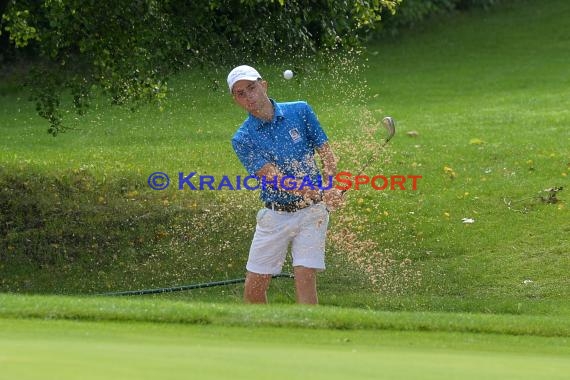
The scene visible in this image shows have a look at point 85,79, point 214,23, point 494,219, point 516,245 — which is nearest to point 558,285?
point 516,245

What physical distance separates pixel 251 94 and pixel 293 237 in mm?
1062

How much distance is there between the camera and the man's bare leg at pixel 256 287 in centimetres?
888

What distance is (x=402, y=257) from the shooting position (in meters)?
12.2

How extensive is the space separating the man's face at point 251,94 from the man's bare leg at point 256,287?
122cm

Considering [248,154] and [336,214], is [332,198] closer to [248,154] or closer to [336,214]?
[248,154]

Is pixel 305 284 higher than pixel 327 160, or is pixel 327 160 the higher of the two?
pixel 327 160

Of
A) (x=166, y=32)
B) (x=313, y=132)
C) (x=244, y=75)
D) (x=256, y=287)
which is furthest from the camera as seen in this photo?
(x=166, y=32)

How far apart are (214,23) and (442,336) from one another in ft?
17.9

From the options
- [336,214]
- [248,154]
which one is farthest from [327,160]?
[336,214]

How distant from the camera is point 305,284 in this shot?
342 inches

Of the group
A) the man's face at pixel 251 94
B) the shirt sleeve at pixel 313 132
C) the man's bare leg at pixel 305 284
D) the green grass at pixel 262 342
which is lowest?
the green grass at pixel 262 342

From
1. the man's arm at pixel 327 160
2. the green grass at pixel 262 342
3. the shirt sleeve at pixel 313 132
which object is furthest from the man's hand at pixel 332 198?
the green grass at pixel 262 342

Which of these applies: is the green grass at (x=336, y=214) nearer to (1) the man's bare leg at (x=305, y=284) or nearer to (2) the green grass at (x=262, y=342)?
(1) the man's bare leg at (x=305, y=284)

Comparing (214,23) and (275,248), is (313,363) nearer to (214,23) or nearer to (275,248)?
(275,248)
